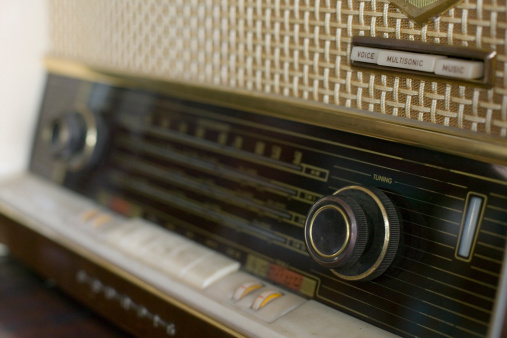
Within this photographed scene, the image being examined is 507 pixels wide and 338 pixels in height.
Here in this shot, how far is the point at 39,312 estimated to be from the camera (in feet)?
2.66

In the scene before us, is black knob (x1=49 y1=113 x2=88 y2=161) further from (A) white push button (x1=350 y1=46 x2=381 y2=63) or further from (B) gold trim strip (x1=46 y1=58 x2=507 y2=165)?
(A) white push button (x1=350 y1=46 x2=381 y2=63)

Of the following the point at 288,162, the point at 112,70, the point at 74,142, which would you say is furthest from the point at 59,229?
the point at 288,162

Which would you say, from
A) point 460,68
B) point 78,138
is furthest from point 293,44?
point 78,138

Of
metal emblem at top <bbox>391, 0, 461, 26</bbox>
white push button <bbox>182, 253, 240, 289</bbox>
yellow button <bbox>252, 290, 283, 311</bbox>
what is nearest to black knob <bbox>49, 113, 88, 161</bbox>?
white push button <bbox>182, 253, 240, 289</bbox>

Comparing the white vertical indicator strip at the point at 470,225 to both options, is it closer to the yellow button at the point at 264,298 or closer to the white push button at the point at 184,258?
the yellow button at the point at 264,298

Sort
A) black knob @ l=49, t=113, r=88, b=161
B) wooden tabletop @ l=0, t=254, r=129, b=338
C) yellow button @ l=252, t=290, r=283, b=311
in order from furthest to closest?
black knob @ l=49, t=113, r=88, b=161, wooden tabletop @ l=0, t=254, r=129, b=338, yellow button @ l=252, t=290, r=283, b=311

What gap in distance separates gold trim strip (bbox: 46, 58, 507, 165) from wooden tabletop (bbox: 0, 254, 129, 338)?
35cm

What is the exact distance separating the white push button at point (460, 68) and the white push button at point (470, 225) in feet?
Result: 0.38

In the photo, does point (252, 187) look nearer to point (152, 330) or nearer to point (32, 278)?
point (152, 330)

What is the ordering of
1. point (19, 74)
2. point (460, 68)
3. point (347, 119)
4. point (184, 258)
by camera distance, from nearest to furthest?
1. point (460, 68)
2. point (347, 119)
3. point (184, 258)
4. point (19, 74)

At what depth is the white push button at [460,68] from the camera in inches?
19.2

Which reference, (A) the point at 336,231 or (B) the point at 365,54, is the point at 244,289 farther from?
(B) the point at 365,54

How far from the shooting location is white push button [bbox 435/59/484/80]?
487mm

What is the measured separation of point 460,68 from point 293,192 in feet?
0.79
